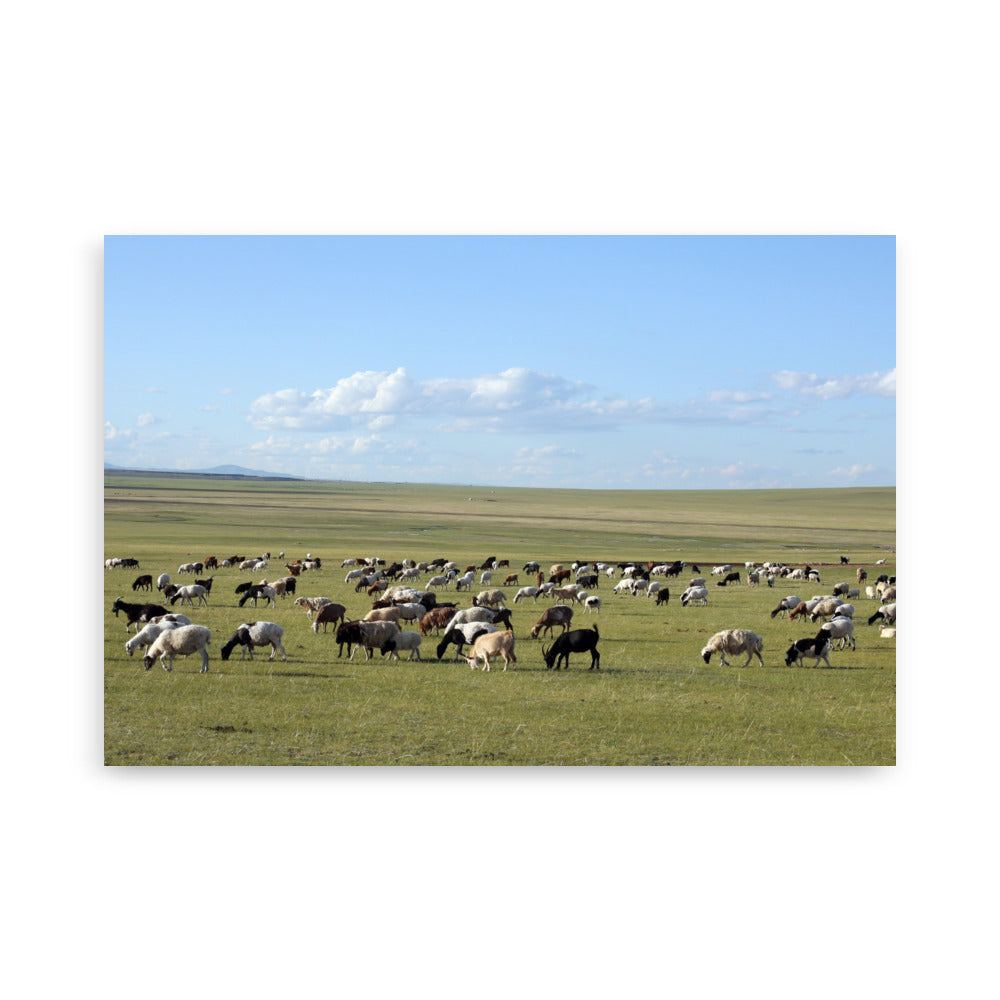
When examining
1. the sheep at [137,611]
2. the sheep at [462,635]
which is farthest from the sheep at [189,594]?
the sheep at [462,635]

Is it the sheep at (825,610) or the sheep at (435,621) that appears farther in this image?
the sheep at (825,610)

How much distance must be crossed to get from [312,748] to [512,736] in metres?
2.57

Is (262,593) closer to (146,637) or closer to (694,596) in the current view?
(146,637)

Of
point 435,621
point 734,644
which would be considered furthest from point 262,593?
point 734,644

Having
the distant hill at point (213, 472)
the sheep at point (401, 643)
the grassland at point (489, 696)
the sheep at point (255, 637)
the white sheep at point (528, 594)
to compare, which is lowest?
the white sheep at point (528, 594)

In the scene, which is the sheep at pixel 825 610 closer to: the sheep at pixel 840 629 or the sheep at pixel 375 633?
the sheep at pixel 840 629

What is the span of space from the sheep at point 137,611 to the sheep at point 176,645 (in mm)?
3699

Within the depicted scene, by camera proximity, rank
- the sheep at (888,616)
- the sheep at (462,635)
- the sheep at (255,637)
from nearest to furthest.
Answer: the sheep at (255,637)
the sheep at (462,635)
the sheep at (888,616)

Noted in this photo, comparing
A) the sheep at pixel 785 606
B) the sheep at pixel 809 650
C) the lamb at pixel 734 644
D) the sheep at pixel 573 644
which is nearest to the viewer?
the sheep at pixel 573 644

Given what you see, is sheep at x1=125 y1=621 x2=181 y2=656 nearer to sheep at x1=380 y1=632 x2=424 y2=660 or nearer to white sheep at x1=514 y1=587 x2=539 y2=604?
sheep at x1=380 y1=632 x2=424 y2=660

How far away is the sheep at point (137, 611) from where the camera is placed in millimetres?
17953

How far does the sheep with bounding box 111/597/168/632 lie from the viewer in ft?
58.9
